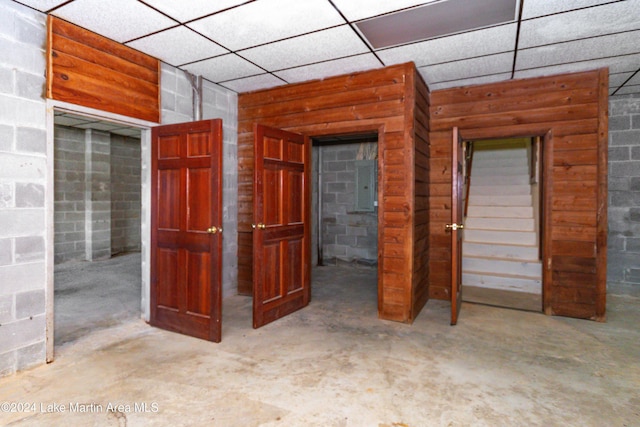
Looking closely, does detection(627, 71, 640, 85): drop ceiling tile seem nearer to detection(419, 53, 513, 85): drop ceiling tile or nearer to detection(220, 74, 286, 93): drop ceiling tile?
detection(419, 53, 513, 85): drop ceiling tile

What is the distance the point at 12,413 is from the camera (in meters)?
2.00

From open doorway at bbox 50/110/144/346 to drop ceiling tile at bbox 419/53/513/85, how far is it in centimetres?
444

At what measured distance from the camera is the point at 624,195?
4.66 meters

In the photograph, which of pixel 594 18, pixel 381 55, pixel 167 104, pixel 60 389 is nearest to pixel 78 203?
pixel 167 104

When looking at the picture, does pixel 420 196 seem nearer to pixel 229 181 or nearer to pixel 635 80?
pixel 229 181

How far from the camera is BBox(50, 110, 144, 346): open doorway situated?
5.49 metres

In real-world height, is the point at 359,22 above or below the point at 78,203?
above

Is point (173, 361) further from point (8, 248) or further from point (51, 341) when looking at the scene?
point (8, 248)

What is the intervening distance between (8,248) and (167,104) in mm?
1847

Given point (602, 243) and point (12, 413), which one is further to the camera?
point (602, 243)

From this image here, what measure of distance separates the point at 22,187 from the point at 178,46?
66.1 inches

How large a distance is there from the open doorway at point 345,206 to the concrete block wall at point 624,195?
10.7 ft

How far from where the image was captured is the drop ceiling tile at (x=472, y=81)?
3842mm

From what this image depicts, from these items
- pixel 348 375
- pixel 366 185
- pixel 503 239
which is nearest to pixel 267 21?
pixel 348 375
